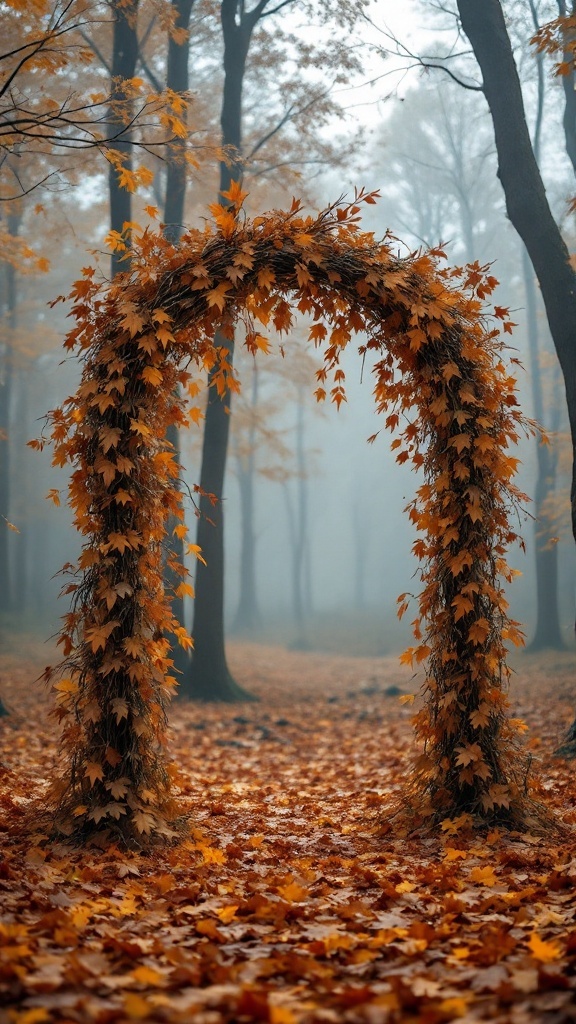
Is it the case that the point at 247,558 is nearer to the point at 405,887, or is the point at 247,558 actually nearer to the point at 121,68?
the point at 121,68

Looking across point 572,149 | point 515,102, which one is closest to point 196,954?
point 515,102

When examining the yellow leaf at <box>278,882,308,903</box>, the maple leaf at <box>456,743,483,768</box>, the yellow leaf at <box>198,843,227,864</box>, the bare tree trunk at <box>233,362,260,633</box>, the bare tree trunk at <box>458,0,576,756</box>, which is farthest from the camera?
the bare tree trunk at <box>233,362,260,633</box>

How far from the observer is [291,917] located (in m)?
3.00

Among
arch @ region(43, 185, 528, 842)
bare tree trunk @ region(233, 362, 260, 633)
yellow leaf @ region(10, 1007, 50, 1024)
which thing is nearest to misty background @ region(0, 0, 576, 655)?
bare tree trunk @ region(233, 362, 260, 633)

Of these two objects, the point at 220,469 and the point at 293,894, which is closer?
the point at 293,894

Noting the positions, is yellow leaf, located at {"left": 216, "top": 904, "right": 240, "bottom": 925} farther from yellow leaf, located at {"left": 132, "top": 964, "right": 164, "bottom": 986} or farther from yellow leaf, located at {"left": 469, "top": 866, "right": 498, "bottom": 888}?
yellow leaf, located at {"left": 469, "top": 866, "right": 498, "bottom": 888}

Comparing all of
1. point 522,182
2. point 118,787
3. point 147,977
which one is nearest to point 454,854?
point 118,787

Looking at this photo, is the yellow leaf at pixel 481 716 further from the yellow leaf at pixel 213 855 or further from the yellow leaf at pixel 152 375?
the yellow leaf at pixel 152 375

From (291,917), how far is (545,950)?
96 centimetres

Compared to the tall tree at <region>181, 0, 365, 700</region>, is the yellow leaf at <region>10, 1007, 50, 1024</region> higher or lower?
lower

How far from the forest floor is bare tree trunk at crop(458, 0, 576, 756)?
12.3 feet

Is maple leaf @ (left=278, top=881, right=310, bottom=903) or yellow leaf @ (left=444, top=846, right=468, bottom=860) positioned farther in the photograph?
yellow leaf @ (left=444, top=846, right=468, bottom=860)

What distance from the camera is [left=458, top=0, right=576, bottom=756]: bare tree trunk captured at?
6.94 m

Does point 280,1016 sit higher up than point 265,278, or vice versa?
point 265,278
